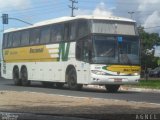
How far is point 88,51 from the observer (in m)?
26.9

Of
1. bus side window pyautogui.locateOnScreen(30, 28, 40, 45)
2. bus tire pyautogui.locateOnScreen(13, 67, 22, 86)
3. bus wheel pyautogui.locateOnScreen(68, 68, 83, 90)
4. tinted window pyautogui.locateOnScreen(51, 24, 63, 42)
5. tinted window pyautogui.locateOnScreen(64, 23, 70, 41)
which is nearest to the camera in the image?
bus wheel pyautogui.locateOnScreen(68, 68, 83, 90)

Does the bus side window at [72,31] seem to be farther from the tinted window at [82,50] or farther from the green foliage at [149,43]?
the green foliage at [149,43]

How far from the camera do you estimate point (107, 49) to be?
26609 millimetres

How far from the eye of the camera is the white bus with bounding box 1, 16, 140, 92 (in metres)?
26.7

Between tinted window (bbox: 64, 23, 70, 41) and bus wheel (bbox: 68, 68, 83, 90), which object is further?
tinted window (bbox: 64, 23, 70, 41)

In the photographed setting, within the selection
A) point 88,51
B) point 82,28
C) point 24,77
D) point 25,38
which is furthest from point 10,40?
point 88,51

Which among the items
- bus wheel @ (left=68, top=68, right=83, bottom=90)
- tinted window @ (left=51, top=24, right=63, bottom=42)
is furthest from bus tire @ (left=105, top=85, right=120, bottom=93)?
tinted window @ (left=51, top=24, right=63, bottom=42)

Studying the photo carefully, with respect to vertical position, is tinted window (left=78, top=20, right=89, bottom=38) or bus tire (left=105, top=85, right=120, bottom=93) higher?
tinted window (left=78, top=20, right=89, bottom=38)

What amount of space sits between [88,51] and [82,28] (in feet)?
4.88

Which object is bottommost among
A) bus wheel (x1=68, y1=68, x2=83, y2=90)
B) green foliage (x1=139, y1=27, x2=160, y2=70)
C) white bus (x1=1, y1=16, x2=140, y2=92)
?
bus wheel (x1=68, y1=68, x2=83, y2=90)

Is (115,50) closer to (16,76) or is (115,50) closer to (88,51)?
(88,51)

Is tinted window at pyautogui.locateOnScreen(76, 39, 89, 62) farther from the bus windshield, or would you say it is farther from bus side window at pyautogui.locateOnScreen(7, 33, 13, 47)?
bus side window at pyautogui.locateOnScreen(7, 33, 13, 47)

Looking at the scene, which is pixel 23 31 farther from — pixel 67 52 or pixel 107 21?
pixel 107 21

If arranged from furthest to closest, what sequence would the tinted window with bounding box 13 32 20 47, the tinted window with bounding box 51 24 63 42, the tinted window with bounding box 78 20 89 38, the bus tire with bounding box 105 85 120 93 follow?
the tinted window with bounding box 13 32 20 47
the tinted window with bounding box 51 24 63 42
the bus tire with bounding box 105 85 120 93
the tinted window with bounding box 78 20 89 38
